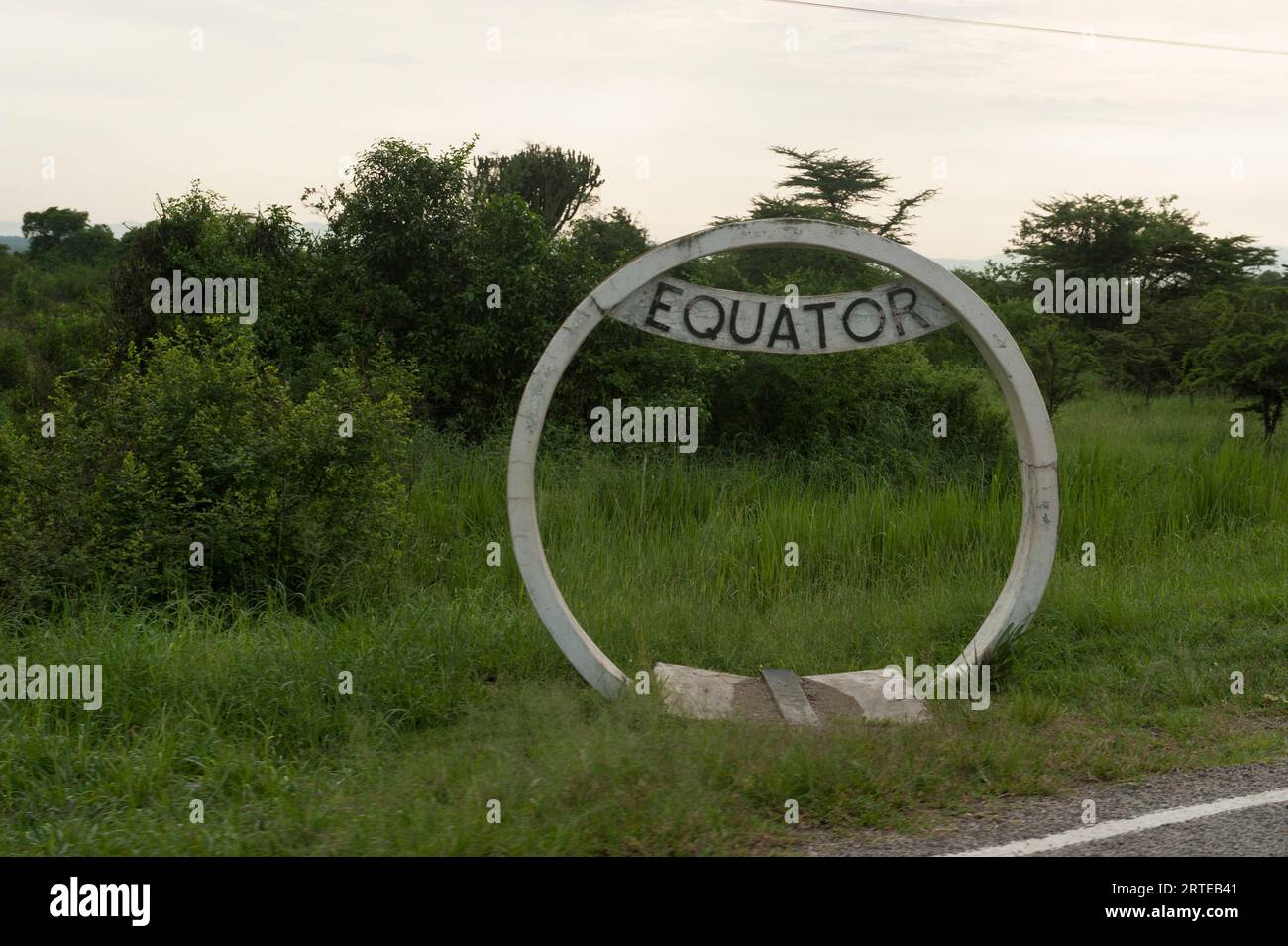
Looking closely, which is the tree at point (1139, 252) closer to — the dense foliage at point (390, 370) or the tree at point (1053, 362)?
the dense foliage at point (390, 370)

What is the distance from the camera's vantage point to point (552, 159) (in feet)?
88.8

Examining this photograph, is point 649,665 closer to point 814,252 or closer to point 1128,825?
point 1128,825

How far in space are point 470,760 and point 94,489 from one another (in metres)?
3.67

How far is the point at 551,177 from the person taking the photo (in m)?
26.9

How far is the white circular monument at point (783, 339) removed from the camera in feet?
19.7

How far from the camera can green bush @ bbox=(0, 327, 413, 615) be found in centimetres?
705

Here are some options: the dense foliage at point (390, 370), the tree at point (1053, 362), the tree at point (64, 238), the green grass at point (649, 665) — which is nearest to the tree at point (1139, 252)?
the dense foliage at point (390, 370)

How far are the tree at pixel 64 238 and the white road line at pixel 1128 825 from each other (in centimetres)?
2824

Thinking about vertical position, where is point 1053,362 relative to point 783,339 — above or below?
above

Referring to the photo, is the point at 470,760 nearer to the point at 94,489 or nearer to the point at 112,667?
the point at 112,667

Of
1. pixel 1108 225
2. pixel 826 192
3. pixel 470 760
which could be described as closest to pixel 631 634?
pixel 470 760

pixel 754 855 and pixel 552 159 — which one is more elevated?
pixel 552 159

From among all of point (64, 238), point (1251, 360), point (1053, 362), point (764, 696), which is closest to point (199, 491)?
point (764, 696)

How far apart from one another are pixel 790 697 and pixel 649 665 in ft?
2.77
